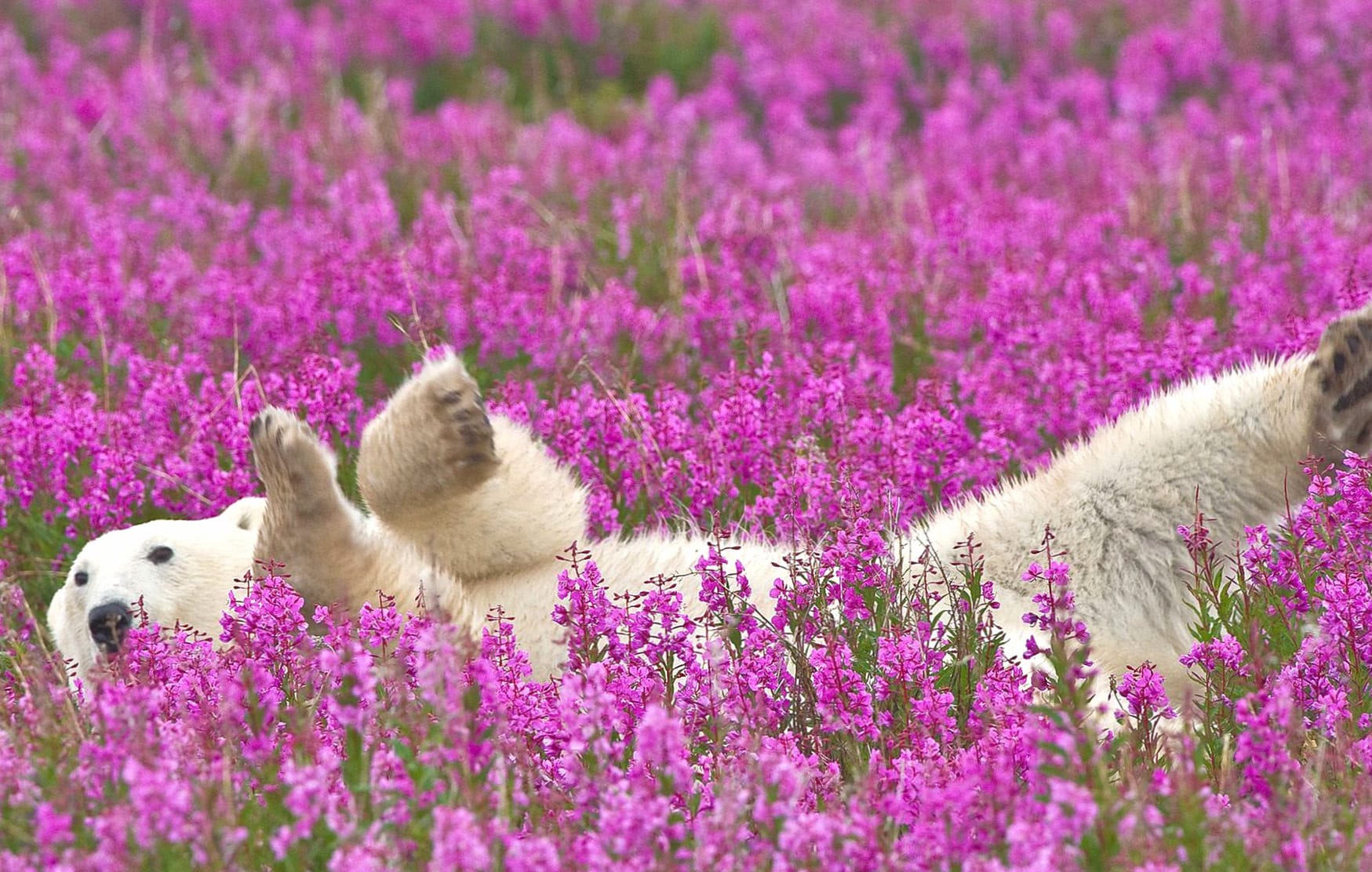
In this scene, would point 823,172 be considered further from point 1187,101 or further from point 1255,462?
point 1255,462

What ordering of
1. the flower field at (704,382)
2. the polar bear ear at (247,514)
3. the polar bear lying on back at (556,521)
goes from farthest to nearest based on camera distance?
the polar bear ear at (247,514), the polar bear lying on back at (556,521), the flower field at (704,382)

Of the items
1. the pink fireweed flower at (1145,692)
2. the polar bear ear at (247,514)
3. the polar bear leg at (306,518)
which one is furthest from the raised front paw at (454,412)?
the pink fireweed flower at (1145,692)

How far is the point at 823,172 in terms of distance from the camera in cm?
939

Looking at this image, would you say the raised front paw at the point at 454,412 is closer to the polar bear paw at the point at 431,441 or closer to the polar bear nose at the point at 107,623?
the polar bear paw at the point at 431,441

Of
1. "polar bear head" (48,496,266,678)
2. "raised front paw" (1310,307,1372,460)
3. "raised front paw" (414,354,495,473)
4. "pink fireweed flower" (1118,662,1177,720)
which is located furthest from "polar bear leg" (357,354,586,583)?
"raised front paw" (1310,307,1372,460)

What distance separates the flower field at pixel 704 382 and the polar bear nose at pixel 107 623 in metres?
0.21

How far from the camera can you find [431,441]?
13.5 ft

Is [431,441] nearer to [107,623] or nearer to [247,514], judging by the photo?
[247,514]

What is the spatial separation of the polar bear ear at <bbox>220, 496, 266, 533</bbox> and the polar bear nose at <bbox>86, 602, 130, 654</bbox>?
52 cm

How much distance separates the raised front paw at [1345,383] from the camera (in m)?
3.78

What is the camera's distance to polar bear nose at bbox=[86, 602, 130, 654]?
3.99m

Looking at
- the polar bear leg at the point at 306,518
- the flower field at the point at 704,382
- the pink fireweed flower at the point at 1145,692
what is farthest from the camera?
the polar bear leg at the point at 306,518

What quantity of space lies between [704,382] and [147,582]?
1981 millimetres

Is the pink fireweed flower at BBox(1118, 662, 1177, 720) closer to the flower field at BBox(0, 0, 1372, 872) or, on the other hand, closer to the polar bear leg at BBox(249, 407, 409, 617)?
the flower field at BBox(0, 0, 1372, 872)
